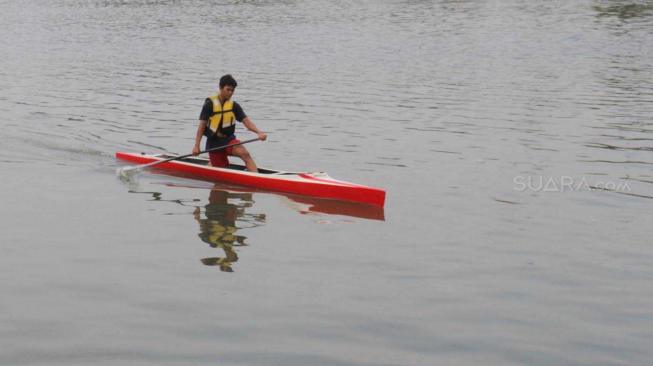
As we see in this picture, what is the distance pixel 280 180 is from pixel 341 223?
7.21ft

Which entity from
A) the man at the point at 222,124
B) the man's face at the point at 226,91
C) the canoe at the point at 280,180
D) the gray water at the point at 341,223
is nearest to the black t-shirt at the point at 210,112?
the man at the point at 222,124

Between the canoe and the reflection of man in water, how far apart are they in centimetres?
39

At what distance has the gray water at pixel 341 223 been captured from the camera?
869 centimetres

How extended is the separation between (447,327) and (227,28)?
40.8m

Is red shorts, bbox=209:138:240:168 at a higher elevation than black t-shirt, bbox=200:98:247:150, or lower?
lower

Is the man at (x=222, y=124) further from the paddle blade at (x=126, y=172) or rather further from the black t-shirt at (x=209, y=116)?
the paddle blade at (x=126, y=172)

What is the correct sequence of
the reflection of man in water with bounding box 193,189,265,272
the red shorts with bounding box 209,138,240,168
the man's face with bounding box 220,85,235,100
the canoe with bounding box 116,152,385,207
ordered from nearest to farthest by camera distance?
1. the reflection of man in water with bounding box 193,189,265,272
2. the canoe with bounding box 116,152,385,207
3. the man's face with bounding box 220,85,235,100
4. the red shorts with bounding box 209,138,240,168

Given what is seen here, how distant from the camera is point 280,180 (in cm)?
1520
